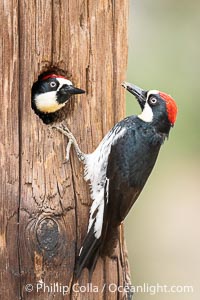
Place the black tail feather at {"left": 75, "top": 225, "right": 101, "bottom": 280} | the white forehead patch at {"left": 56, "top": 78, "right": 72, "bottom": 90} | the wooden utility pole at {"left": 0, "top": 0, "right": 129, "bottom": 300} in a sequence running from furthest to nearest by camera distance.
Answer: the white forehead patch at {"left": 56, "top": 78, "right": 72, "bottom": 90}
the black tail feather at {"left": 75, "top": 225, "right": 101, "bottom": 280}
the wooden utility pole at {"left": 0, "top": 0, "right": 129, "bottom": 300}

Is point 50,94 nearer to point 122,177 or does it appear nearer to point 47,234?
point 122,177

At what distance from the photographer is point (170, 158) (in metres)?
8.48

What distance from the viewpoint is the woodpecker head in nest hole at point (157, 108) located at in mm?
5758

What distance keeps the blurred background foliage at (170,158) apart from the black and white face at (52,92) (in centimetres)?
206

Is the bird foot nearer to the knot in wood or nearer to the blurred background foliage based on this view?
the knot in wood

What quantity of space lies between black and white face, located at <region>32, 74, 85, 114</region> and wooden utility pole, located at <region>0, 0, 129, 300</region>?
0.23ft

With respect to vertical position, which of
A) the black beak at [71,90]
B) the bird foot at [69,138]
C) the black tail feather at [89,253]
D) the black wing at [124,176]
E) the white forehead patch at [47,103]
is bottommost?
the black tail feather at [89,253]

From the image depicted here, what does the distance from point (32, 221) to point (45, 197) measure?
0.52 ft

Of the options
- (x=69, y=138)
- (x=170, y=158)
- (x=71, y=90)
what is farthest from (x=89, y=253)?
(x=170, y=158)

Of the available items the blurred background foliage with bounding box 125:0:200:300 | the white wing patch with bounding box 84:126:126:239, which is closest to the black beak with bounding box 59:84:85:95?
the white wing patch with bounding box 84:126:126:239

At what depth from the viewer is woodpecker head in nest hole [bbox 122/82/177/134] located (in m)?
5.76

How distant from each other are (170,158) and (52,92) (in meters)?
2.90

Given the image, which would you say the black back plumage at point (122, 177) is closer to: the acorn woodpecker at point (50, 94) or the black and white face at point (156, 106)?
the black and white face at point (156, 106)

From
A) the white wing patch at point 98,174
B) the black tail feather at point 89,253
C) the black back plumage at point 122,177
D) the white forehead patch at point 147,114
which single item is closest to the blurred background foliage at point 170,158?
the white forehead patch at point 147,114
